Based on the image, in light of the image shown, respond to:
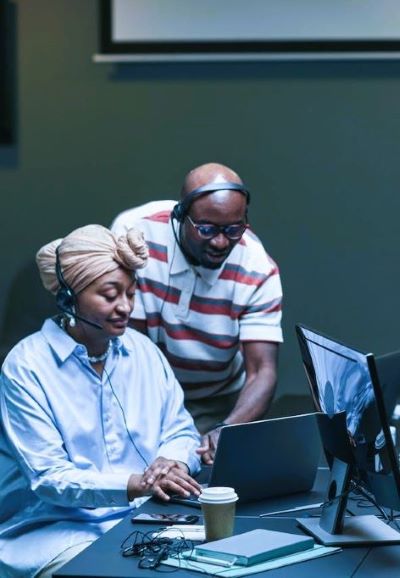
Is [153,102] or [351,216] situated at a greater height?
[153,102]

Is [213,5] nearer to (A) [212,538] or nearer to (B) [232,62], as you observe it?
(B) [232,62]

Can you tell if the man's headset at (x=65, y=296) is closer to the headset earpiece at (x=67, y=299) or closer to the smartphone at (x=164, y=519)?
the headset earpiece at (x=67, y=299)

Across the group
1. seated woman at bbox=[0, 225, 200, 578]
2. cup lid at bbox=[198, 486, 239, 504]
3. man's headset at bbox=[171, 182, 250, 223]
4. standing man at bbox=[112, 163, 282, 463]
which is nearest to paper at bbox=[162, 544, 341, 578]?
cup lid at bbox=[198, 486, 239, 504]

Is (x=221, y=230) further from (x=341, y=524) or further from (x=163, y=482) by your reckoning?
(x=341, y=524)

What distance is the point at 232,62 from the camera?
4398 mm

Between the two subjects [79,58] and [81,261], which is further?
[79,58]

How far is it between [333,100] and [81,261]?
1.99 meters

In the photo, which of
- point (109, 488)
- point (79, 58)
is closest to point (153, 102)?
point (79, 58)

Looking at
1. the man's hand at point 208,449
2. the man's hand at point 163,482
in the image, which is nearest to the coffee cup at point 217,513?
the man's hand at point 163,482

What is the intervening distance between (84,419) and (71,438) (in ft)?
0.21

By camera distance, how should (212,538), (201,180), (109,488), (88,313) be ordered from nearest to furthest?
1. (212,538)
2. (109,488)
3. (88,313)
4. (201,180)

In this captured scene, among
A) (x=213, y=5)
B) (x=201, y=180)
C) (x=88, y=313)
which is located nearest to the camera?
(x=88, y=313)

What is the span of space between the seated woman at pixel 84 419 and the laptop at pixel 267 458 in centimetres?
14

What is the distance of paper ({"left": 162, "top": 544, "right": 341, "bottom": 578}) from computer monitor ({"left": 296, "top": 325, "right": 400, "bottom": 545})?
62 mm
